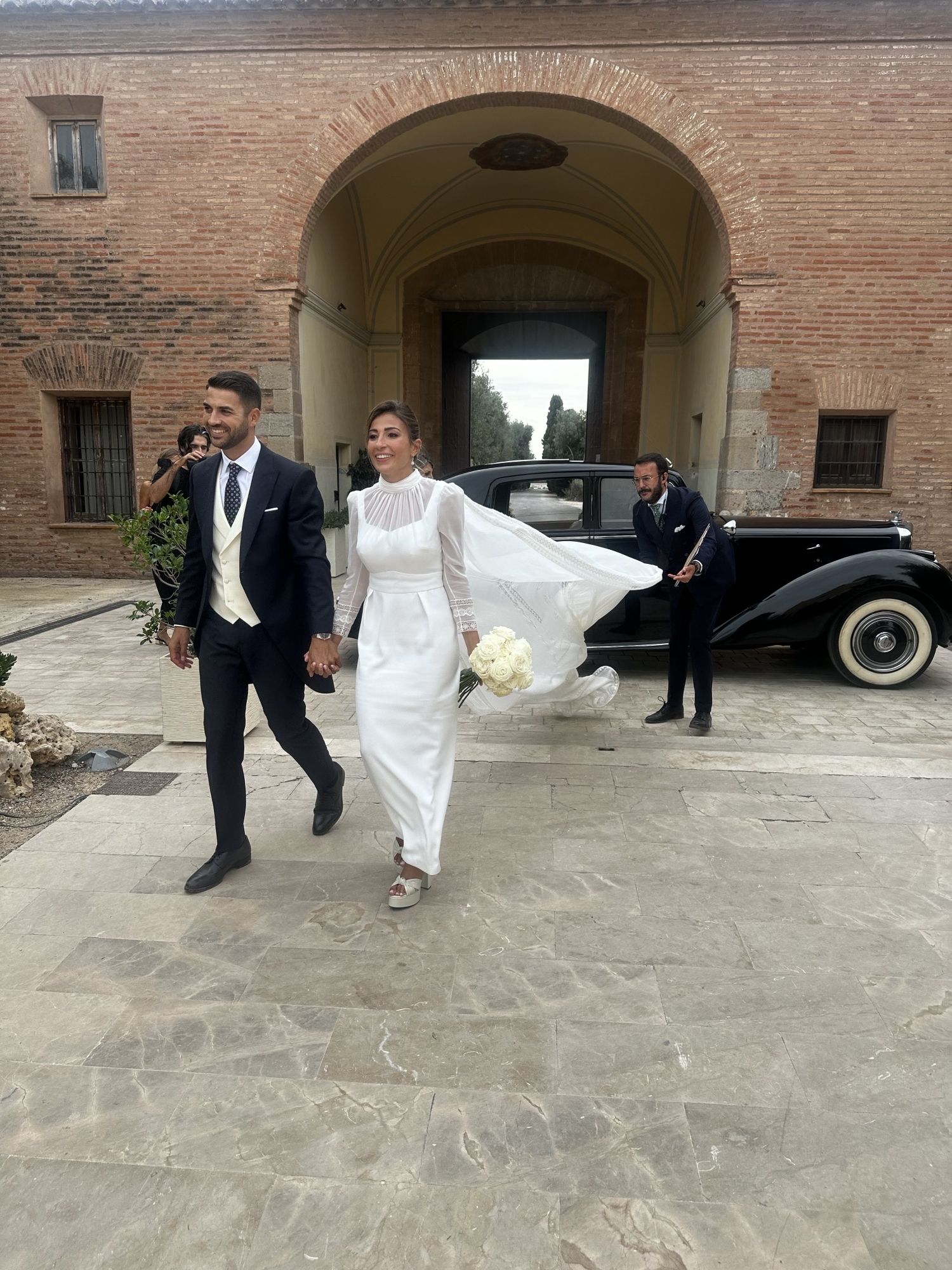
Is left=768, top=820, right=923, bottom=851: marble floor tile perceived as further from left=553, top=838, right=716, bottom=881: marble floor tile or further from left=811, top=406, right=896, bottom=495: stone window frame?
left=811, top=406, right=896, bottom=495: stone window frame

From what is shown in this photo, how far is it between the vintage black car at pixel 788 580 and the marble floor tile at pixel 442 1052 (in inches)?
171

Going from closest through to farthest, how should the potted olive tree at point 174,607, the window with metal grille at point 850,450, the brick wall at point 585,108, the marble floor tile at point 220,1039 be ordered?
1. the marble floor tile at point 220,1039
2. the potted olive tree at point 174,607
3. the brick wall at point 585,108
4. the window with metal grille at point 850,450

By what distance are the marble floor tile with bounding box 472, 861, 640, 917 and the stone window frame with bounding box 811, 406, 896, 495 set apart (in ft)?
31.5

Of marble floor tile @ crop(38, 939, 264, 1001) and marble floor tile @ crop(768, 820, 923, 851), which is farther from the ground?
marble floor tile @ crop(768, 820, 923, 851)

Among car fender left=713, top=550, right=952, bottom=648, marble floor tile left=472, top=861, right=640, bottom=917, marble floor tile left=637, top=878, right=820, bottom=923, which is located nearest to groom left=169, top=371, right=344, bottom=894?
marble floor tile left=472, top=861, right=640, bottom=917

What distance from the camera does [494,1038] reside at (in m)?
2.47

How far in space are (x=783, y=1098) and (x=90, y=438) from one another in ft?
43.2

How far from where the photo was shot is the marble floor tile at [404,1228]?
178 centimetres

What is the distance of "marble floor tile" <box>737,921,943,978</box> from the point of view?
9.29 feet

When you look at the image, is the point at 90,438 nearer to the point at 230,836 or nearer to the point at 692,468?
the point at 692,468

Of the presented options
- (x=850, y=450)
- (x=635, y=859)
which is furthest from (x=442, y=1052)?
(x=850, y=450)

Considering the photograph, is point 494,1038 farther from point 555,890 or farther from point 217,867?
point 217,867

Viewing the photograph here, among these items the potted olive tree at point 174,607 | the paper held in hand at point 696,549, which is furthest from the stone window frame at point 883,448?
the potted olive tree at point 174,607

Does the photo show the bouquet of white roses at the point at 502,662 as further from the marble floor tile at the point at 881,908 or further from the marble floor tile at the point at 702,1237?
the marble floor tile at the point at 702,1237
